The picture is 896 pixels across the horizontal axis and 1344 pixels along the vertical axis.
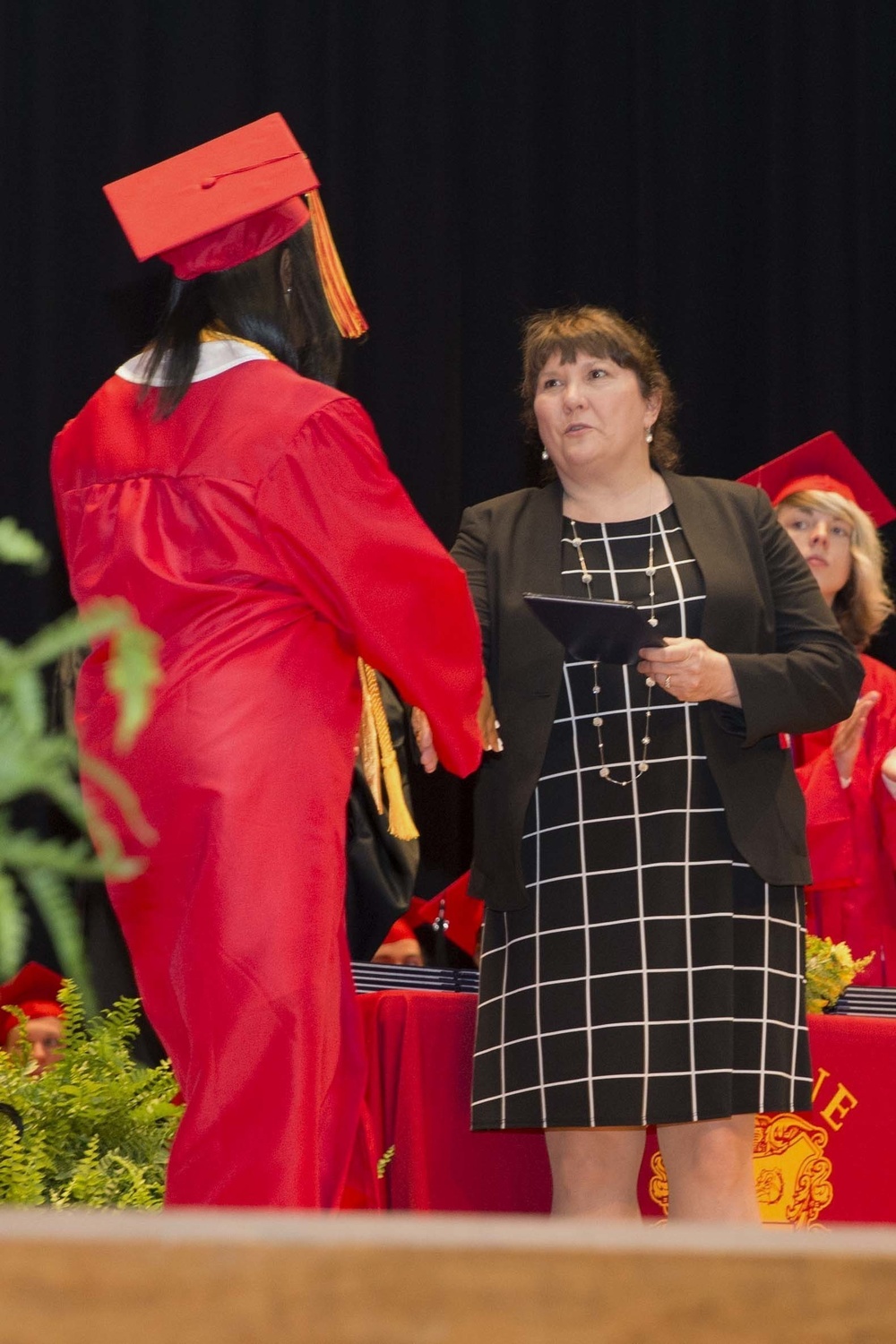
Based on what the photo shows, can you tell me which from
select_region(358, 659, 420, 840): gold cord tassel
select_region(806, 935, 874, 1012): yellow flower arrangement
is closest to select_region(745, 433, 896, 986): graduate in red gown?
select_region(806, 935, 874, 1012): yellow flower arrangement

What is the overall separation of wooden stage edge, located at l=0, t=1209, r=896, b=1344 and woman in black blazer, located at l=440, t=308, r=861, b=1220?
177 cm

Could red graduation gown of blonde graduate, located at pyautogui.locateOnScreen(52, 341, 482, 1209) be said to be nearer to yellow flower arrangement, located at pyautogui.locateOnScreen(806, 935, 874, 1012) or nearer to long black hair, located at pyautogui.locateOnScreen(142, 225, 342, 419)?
long black hair, located at pyautogui.locateOnScreen(142, 225, 342, 419)

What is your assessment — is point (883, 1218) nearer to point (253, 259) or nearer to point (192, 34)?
point (253, 259)

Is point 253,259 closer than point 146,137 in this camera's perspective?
Yes

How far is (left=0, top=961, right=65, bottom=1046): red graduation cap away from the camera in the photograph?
358cm

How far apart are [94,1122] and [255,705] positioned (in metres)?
0.58

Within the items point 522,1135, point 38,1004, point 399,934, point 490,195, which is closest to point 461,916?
point 399,934

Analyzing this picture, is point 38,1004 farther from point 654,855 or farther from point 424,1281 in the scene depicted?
point 424,1281

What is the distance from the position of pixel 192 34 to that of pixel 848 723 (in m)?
2.29

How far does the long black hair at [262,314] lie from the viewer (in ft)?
7.39

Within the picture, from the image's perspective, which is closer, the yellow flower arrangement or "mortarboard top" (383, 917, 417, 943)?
the yellow flower arrangement

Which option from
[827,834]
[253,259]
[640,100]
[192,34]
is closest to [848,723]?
[827,834]

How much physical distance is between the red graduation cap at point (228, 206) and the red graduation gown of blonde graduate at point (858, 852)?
5.22 ft

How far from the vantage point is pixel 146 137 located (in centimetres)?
409
